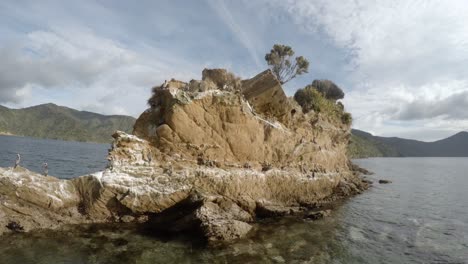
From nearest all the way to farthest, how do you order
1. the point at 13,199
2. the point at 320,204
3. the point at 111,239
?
the point at 111,239
the point at 13,199
the point at 320,204

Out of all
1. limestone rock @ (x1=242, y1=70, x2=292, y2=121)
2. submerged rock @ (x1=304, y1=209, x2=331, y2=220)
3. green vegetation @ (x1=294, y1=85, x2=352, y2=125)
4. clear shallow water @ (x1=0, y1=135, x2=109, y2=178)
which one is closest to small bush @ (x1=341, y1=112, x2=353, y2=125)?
green vegetation @ (x1=294, y1=85, x2=352, y2=125)

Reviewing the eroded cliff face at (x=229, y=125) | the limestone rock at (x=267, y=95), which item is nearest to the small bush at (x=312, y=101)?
the eroded cliff face at (x=229, y=125)

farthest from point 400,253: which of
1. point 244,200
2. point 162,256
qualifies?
point 162,256

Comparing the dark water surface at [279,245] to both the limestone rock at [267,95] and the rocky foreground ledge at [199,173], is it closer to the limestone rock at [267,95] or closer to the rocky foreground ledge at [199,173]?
the rocky foreground ledge at [199,173]

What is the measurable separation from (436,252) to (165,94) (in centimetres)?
2453

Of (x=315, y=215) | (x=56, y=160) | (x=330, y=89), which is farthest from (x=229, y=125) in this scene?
(x=56, y=160)

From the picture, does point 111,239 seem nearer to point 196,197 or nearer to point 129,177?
point 129,177

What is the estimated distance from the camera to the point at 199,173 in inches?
963

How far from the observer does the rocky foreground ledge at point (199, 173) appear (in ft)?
66.1

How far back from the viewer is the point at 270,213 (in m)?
25.9

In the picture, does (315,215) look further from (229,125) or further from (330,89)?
(330,89)

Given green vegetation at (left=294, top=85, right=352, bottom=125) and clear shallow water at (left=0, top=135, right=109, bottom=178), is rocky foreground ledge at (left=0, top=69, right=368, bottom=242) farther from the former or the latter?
clear shallow water at (left=0, top=135, right=109, bottom=178)

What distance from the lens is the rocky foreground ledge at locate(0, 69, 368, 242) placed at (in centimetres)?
2014

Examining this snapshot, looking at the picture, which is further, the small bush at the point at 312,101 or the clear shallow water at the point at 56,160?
the clear shallow water at the point at 56,160
